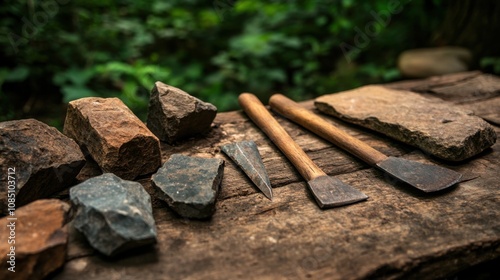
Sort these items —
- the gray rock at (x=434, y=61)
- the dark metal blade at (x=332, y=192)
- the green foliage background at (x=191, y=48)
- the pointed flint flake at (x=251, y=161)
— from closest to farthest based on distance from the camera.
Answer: the dark metal blade at (x=332, y=192) → the pointed flint flake at (x=251, y=161) → the green foliage background at (x=191, y=48) → the gray rock at (x=434, y=61)

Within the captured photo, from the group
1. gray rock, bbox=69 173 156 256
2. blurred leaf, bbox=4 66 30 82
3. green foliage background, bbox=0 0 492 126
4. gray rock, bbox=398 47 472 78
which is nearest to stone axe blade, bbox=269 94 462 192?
gray rock, bbox=69 173 156 256

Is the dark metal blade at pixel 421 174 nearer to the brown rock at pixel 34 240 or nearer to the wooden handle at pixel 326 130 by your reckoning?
the wooden handle at pixel 326 130

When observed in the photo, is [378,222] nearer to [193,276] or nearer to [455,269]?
[455,269]

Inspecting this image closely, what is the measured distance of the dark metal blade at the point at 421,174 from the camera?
1.69m

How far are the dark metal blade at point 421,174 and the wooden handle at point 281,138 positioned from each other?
0.34 metres

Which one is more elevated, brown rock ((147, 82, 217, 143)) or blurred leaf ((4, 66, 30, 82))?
brown rock ((147, 82, 217, 143))

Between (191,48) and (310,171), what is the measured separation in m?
4.33

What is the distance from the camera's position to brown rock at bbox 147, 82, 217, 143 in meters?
2.04

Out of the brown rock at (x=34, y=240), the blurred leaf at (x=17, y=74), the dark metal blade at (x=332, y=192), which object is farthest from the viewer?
the blurred leaf at (x=17, y=74)

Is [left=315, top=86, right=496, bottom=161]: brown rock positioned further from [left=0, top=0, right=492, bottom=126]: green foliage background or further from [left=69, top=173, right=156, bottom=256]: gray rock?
[left=0, top=0, right=492, bottom=126]: green foliage background

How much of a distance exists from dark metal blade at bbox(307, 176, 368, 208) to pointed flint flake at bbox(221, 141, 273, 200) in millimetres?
210

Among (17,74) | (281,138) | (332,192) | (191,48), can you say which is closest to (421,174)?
(332,192)

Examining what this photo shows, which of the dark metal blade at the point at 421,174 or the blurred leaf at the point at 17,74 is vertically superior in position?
the dark metal blade at the point at 421,174

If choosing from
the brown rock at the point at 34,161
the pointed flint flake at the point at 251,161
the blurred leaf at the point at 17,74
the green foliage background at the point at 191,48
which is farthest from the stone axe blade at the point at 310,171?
the blurred leaf at the point at 17,74
